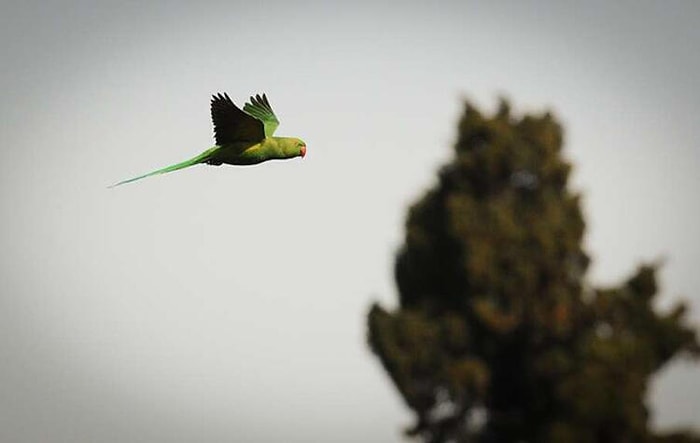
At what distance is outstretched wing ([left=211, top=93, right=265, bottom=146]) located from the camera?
7066 millimetres

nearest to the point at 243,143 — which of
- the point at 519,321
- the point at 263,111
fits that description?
the point at 263,111

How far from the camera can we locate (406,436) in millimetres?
12789

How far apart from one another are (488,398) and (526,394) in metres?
0.45

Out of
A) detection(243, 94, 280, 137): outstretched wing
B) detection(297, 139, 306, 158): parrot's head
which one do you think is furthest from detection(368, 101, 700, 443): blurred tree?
detection(297, 139, 306, 158): parrot's head

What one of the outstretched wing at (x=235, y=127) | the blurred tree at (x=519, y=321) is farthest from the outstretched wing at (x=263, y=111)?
the blurred tree at (x=519, y=321)

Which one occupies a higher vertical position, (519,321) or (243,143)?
(519,321)

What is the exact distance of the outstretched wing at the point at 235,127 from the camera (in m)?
7.07

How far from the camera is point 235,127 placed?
710 centimetres

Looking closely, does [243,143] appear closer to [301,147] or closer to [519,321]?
[301,147]

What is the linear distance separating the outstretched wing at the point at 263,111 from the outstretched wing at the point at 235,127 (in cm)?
106

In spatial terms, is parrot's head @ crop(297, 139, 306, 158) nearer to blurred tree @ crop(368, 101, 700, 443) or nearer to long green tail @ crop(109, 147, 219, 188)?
long green tail @ crop(109, 147, 219, 188)

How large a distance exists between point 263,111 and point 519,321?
16.0 ft

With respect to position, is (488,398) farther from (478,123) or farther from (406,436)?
(478,123)

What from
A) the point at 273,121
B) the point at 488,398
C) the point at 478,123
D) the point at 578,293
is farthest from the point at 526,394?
the point at 273,121
